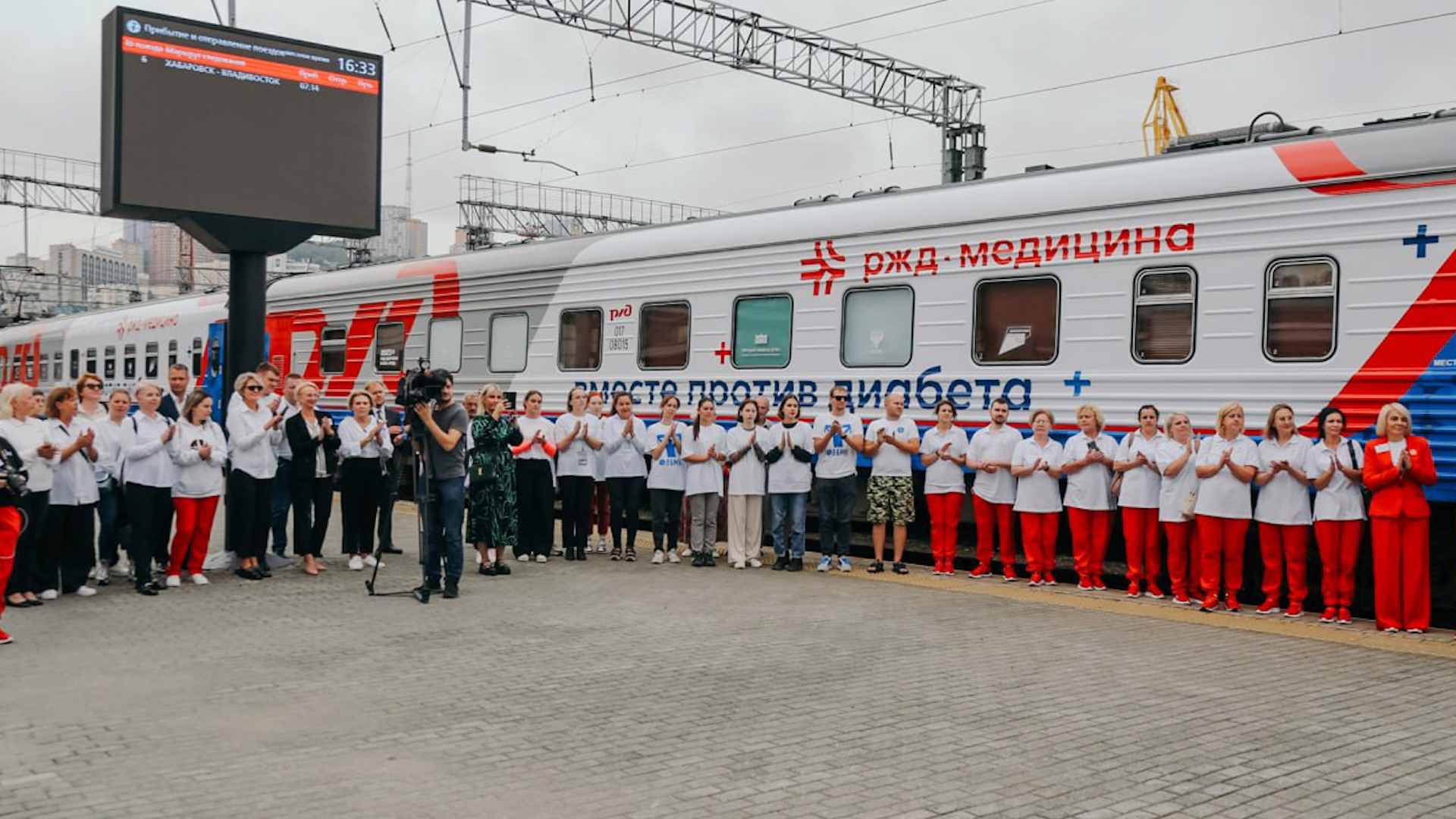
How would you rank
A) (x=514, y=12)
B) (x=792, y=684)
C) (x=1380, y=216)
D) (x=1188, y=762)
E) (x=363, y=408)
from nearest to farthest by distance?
(x=1188, y=762), (x=792, y=684), (x=1380, y=216), (x=363, y=408), (x=514, y=12)

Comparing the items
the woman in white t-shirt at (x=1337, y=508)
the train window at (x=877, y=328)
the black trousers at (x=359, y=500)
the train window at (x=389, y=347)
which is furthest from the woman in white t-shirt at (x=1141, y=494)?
the train window at (x=389, y=347)

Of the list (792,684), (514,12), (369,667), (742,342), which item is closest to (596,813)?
(792,684)

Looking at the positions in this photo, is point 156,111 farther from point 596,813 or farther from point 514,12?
point 596,813

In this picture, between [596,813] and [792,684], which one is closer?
[596,813]

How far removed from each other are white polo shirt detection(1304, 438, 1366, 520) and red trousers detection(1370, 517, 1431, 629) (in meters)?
0.25

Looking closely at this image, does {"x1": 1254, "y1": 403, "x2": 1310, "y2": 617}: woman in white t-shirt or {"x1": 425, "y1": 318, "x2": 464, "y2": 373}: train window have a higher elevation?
{"x1": 425, "y1": 318, "x2": 464, "y2": 373}: train window

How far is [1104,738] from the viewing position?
5953 millimetres

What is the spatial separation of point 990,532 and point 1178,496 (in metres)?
1.85

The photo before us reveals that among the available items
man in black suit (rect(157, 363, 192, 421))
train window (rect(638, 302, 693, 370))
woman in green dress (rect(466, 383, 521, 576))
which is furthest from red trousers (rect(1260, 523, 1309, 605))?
man in black suit (rect(157, 363, 192, 421))

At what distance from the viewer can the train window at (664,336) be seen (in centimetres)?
1402

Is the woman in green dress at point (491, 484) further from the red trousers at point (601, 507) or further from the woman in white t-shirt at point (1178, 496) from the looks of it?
the woman in white t-shirt at point (1178, 496)

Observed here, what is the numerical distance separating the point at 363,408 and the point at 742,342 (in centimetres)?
405

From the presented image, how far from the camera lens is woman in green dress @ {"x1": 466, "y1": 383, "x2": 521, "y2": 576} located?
Result: 1131cm

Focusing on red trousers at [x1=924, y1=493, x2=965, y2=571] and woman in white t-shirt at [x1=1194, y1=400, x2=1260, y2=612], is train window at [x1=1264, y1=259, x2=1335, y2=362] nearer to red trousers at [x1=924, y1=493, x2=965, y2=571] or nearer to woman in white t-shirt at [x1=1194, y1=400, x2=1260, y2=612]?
woman in white t-shirt at [x1=1194, y1=400, x2=1260, y2=612]
